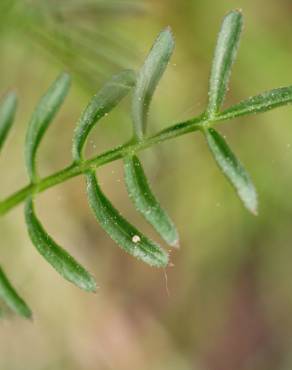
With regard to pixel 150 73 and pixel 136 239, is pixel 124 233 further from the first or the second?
pixel 150 73

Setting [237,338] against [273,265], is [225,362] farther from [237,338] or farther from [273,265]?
[273,265]

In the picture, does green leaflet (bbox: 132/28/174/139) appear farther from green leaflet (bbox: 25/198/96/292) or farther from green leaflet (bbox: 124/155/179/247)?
green leaflet (bbox: 25/198/96/292)

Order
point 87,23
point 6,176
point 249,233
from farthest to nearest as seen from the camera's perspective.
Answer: point 249,233
point 6,176
point 87,23

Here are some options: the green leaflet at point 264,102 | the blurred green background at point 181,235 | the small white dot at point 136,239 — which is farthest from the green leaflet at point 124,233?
the blurred green background at point 181,235

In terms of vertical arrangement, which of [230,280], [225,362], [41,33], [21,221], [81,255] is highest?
[41,33]

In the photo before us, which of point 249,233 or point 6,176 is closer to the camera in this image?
point 6,176

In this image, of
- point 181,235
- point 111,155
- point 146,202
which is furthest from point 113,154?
point 181,235

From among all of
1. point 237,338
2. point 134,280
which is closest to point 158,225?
point 134,280
